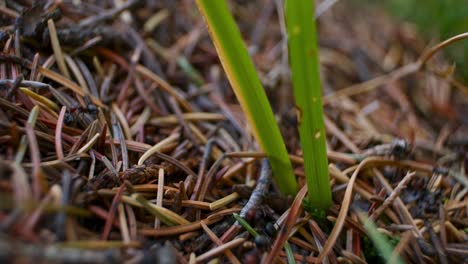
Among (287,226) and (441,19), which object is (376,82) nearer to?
(441,19)

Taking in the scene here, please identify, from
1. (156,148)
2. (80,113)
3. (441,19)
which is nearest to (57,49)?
(80,113)

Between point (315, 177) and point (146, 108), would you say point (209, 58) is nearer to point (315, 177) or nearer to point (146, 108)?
point (146, 108)

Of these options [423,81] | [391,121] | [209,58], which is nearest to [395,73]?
[423,81]

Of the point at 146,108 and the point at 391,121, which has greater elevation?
the point at 146,108

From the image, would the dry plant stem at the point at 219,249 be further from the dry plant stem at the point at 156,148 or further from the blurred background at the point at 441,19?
the blurred background at the point at 441,19

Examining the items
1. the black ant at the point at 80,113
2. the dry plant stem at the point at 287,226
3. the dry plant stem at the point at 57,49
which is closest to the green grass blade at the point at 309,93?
the dry plant stem at the point at 287,226

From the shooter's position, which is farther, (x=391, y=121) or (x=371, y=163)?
(x=391, y=121)

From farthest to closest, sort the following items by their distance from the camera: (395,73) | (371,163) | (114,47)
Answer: (395,73), (114,47), (371,163)
